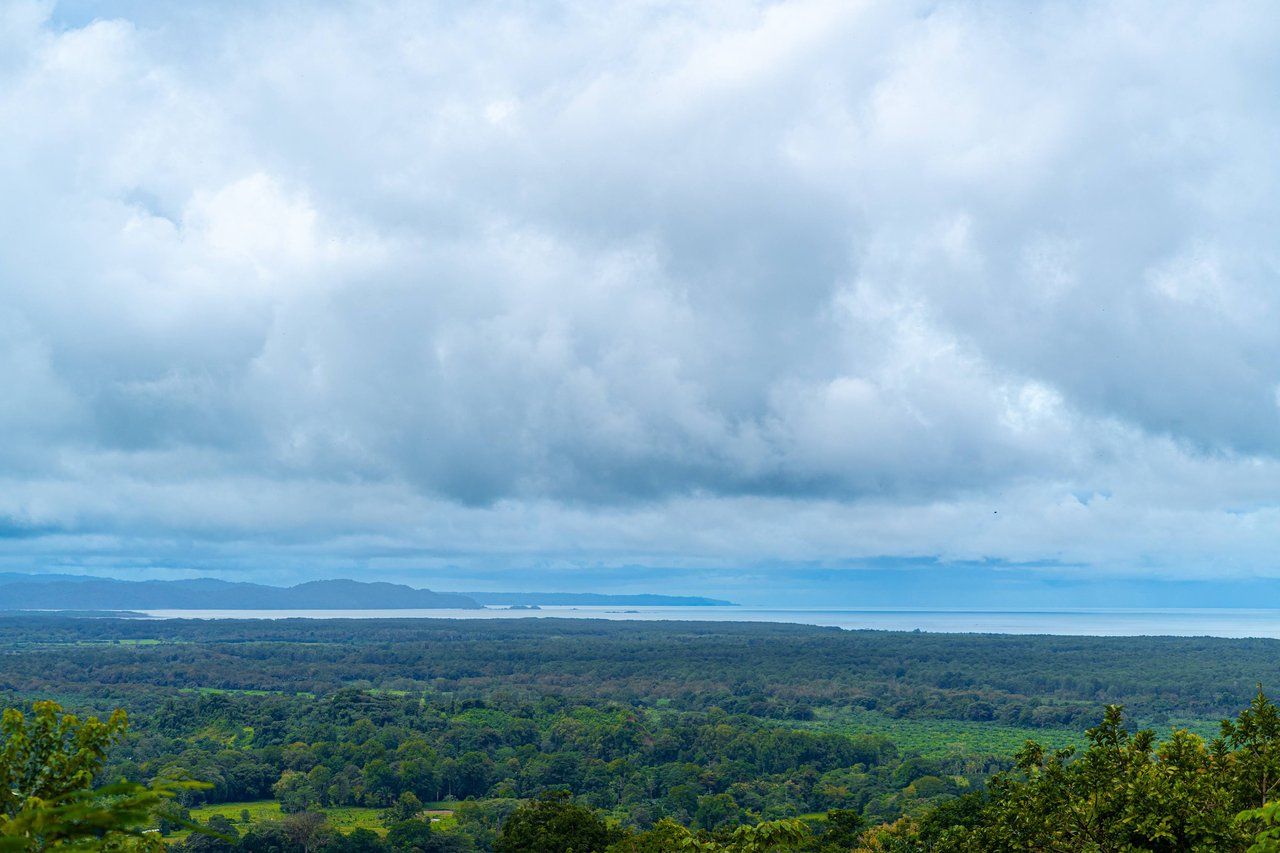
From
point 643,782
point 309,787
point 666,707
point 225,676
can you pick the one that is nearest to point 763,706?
point 666,707

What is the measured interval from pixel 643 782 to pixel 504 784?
1424 cm

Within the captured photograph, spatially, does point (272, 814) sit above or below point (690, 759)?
below

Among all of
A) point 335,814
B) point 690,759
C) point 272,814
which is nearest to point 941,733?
point 690,759

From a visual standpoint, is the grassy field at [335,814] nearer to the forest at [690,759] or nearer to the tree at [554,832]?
the forest at [690,759]

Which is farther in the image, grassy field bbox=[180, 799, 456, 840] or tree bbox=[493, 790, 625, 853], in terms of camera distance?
grassy field bbox=[180, 799, 456, 840]

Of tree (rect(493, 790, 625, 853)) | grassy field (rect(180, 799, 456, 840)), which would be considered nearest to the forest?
tree (rect(493, 790, 625, 853))

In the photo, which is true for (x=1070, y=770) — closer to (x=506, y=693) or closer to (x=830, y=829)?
(x=830, y=829)

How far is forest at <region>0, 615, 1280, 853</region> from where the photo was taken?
23047 millimetres

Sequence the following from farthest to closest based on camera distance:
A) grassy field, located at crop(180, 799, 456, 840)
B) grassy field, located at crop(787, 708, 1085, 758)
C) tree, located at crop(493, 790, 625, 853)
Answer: grassy field, located at crop(787, 708, 1085, 758), grassy field, located at crop(180, 799, 456, 840), tree, located at crop(493, 790, 625, 853)

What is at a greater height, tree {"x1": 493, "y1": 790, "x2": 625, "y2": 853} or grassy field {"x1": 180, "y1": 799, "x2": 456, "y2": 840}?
tree {"x1": 493, "y1": 790, "x2": 625, "y2": 853}

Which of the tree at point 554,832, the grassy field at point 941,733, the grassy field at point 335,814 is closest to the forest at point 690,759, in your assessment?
the tree at point 554,832

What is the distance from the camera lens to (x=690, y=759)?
110 metres

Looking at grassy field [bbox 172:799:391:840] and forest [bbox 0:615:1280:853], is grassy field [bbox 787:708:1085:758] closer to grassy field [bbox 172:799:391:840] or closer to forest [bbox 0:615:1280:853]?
forest [bbox 0:615:1280:853]

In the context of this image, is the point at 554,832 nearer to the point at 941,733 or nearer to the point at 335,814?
the point at 335,814
